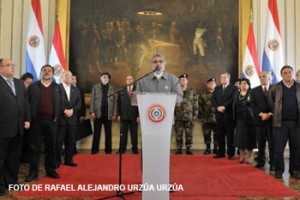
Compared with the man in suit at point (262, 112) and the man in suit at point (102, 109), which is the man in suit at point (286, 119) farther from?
the man in suit at point (102, 109)

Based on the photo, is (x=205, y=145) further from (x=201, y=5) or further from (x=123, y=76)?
(x=201, y=5)

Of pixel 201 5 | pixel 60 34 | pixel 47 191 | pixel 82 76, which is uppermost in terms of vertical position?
pixel 201 5

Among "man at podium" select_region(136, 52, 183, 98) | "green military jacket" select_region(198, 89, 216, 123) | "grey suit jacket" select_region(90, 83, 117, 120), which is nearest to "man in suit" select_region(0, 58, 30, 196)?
"man at podium" select_region(136, 52, 183, 98)

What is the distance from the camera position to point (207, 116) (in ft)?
25.8

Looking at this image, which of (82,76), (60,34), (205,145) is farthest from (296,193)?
(60,34)

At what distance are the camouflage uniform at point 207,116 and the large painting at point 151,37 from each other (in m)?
0.58

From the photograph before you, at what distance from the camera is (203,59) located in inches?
341

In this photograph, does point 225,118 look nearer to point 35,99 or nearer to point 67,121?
point 67,121

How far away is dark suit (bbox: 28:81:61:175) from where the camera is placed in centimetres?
486

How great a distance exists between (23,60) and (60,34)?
1.13 meters

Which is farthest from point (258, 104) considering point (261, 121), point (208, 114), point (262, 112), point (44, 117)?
point (44, 117)

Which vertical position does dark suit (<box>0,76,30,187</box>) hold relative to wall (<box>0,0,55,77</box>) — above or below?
below

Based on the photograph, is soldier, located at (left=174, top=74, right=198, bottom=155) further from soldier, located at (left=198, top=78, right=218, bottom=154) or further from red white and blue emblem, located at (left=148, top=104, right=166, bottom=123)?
red white and blue emblem, located at (left=148, top=104, right=166, bottom=123)

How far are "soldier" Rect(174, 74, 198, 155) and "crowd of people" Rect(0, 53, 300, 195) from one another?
2 cm
